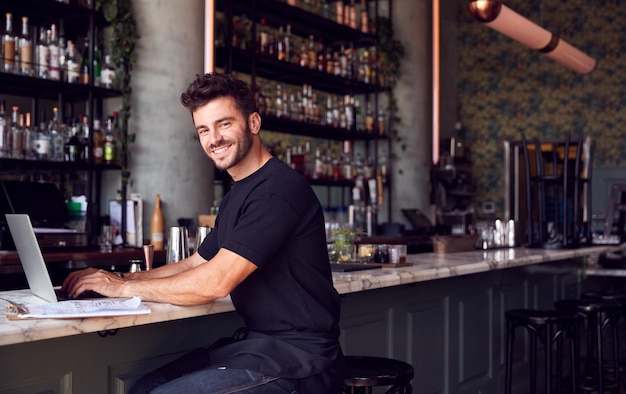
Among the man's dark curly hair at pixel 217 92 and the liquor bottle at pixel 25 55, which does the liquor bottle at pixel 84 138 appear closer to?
the liquor bottle at pixel 25 55

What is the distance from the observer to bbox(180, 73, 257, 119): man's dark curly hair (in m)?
1.98

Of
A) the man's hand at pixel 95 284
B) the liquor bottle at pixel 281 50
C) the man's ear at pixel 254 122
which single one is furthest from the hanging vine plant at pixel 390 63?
the man's hand at pixel 95 284

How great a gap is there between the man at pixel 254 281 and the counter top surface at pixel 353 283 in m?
0.09

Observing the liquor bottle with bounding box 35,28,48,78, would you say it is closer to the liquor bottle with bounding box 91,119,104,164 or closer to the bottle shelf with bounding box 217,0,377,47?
the liquor bottle with bounding box 91,119,104,164

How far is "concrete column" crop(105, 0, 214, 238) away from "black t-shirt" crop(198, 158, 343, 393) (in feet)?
10.1

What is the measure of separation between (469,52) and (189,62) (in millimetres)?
5939

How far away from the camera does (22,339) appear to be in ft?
5.17

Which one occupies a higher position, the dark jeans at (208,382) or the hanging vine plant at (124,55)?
the hanging vine plant at (124,55)

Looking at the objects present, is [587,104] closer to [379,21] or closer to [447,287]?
[379,21]

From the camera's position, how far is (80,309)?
1.75m

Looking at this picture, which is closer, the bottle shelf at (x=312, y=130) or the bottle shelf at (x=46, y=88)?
the bottle shelf at (x=46, y=88)

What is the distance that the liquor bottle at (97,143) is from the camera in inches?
A: 183

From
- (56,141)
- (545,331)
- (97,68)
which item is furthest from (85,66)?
(545,331)

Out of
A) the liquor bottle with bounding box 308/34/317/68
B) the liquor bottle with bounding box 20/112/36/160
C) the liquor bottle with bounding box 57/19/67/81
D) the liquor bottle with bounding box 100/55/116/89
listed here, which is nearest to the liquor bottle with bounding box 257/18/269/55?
the liquor bottle with bounding box 308/34/317/68
